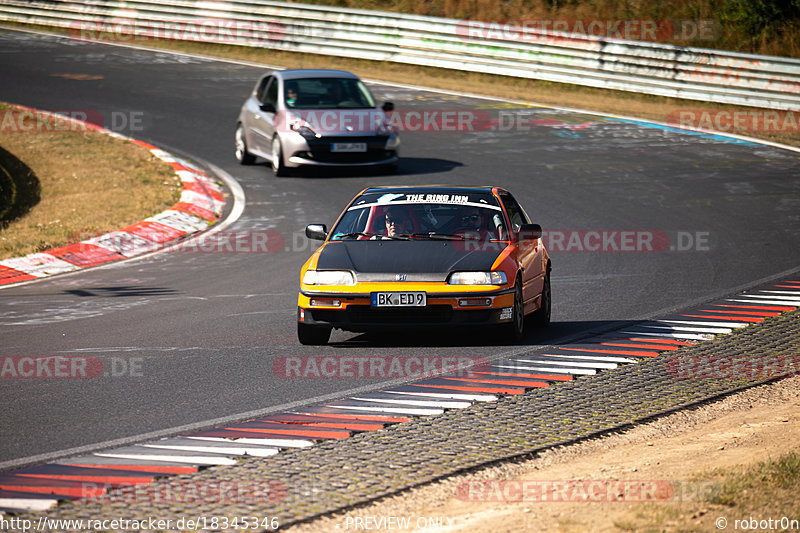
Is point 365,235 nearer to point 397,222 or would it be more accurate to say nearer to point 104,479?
point 397,222

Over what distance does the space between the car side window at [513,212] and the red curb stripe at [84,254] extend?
5.81 m

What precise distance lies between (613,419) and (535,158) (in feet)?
45.6

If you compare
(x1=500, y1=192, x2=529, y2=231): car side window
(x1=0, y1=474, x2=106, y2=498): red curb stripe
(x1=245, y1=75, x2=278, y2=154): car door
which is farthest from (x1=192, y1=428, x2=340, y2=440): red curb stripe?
(x1=245, y1=75, x2=278, y2=154): car door

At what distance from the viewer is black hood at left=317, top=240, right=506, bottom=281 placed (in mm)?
9500

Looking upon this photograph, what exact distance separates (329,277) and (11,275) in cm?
590

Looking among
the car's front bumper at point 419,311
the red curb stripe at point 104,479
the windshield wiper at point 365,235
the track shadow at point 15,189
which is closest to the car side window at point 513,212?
the windshield wiper at point 365,235

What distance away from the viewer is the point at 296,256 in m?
14.5

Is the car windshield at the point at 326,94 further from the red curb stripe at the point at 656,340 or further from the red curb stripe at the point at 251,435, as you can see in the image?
the red curb stripe at the point at 251,435

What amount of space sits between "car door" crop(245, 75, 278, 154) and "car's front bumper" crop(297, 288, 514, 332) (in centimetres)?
1081

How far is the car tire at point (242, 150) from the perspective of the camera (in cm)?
2102

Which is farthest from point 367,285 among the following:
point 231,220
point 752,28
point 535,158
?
point 752,28

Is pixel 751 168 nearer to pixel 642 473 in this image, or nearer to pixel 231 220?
pixel 231 220

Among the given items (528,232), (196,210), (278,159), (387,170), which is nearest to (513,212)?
(528,232)

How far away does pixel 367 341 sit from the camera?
1020 cm
